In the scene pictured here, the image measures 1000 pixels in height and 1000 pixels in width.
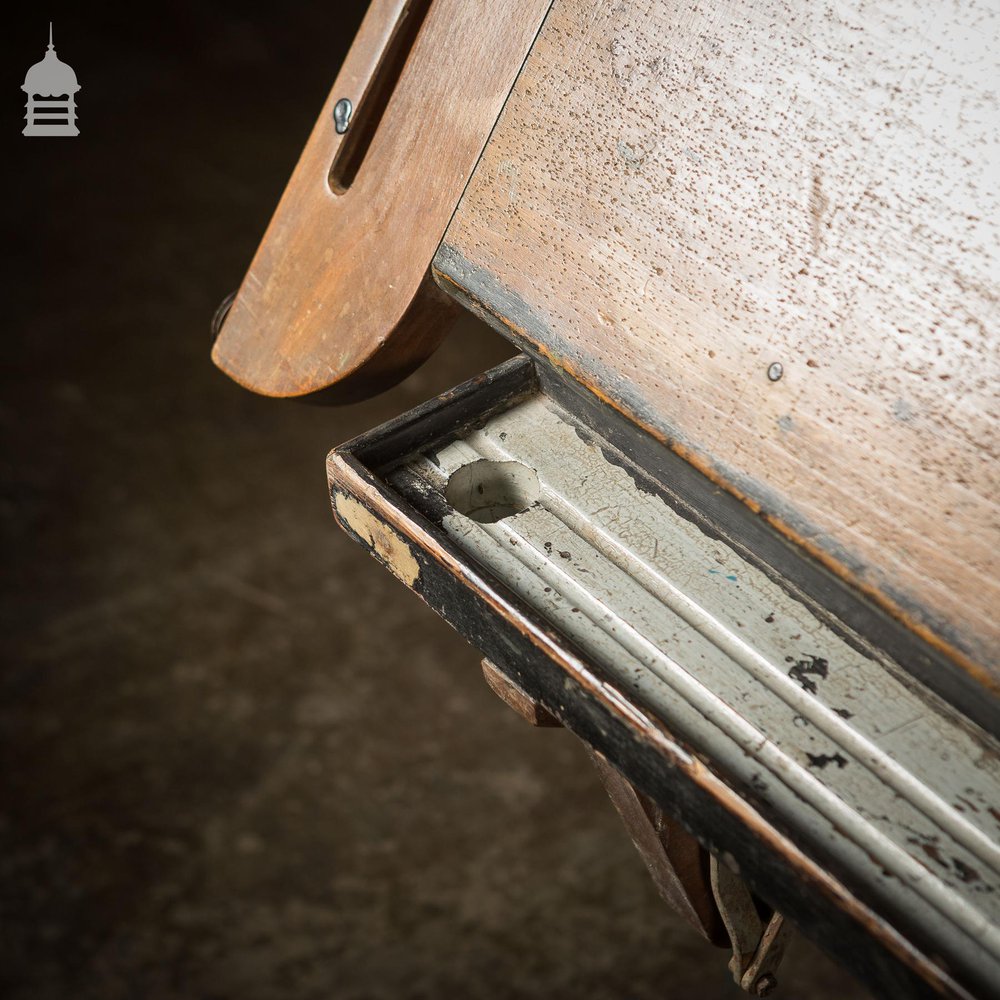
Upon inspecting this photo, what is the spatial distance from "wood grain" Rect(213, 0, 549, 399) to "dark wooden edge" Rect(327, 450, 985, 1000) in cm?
20

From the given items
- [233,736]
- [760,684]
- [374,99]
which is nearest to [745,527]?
[760,684]

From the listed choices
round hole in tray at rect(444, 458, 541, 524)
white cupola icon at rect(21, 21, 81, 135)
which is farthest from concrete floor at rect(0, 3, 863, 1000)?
round hole in tray at rect(444, 458, 541, 524)

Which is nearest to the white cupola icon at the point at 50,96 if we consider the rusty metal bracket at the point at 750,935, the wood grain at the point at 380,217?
the wood grain at the point at 380,217

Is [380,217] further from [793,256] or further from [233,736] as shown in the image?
[233,736]

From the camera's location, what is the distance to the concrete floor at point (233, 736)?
2.29 m

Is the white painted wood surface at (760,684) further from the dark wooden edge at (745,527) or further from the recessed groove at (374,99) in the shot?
the recessed groove at (374,99)

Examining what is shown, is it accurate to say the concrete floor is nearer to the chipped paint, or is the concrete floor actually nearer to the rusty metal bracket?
the rusty metal bracket

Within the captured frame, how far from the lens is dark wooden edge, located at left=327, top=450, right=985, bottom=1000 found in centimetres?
65

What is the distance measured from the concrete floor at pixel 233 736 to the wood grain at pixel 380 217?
154 cm

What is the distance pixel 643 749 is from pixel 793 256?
351mm

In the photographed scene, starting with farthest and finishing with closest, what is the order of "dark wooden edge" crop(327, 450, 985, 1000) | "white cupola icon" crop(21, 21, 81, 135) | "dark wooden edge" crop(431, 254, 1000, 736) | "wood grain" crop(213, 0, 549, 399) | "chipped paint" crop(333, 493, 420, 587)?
"white cupola icon" crop(21, 21, 81, 135) < "wood grain" crop(213, 0, 549, 399) < "chipped paint" crop(333, 493, 420, 587) < "dark wooden edge" crop(431, 254, 1000, 736) < "dark wooden edge" crop(327, 450, 985, 1000)

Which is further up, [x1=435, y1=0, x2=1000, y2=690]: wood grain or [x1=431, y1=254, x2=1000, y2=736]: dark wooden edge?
[x1=435, y1=0, x2=1000, y2=690]: wood grain

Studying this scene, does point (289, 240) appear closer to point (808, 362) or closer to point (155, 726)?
point (808, 362)

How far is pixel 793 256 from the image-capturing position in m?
0.80
